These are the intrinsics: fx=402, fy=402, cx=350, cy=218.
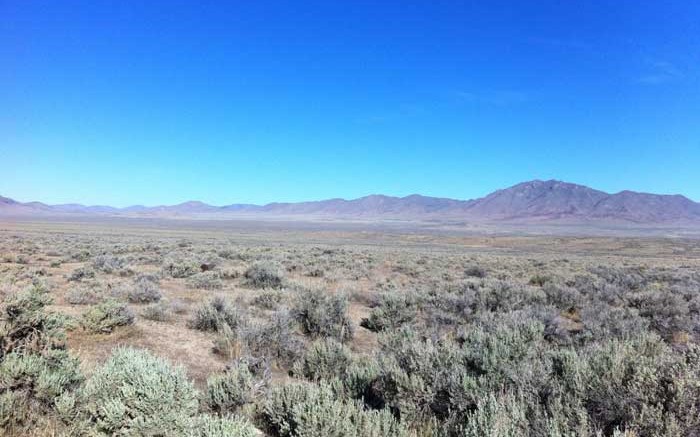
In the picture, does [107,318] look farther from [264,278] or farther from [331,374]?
[264,278]

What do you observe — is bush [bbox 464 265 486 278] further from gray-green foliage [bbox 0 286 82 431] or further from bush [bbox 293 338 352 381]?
gray-green foliage [bbox 0 286 82 431]

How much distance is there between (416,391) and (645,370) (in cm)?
204

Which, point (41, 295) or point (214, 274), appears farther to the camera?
point (214, 274)

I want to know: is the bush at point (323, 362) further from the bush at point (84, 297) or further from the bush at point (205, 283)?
the bush at point (205, 283)

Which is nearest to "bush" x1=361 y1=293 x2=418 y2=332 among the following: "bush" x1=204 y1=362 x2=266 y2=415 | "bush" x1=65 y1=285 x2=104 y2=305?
"bush" x1=204 y1=362 x2=266 y2=415

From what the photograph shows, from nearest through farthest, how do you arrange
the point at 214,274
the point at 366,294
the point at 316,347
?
1. the point at 316,347
2. the point at 366,294
3. the point at 214,274

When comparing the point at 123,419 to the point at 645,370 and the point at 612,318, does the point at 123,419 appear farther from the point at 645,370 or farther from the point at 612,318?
the point at 612,318

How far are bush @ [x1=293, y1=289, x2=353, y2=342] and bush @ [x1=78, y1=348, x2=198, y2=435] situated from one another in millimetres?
4903

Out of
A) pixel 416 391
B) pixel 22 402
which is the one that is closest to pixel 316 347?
pixel 416 391

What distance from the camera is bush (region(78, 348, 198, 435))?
3191mm

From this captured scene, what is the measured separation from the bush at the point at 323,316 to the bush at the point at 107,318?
11.4ft

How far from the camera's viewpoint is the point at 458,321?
372 inches

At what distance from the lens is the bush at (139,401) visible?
3191 millimetres

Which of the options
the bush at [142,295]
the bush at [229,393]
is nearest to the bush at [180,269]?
the bush at [142,295]
